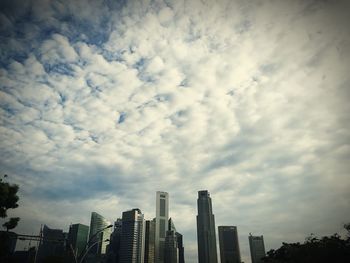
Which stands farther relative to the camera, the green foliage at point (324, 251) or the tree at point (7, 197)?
the green foliage at point (324, 251)

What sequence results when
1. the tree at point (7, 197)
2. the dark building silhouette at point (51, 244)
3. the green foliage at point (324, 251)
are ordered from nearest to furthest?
1. the tree at point (7, 197)
2. the green foliage at point (324, 251)
3. the dark building silhouette at point (51, 244)

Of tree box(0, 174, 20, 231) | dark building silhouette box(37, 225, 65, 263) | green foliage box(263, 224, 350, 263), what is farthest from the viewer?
dark building silhouette box(37, 225, 65, 263)

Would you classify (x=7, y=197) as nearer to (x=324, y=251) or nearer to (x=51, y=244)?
(x=324, y=251)

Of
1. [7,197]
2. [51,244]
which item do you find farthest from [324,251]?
[51,244]

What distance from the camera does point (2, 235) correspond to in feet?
107

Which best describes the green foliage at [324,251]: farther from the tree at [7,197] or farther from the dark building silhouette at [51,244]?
the dark building silhouette at [51,244]

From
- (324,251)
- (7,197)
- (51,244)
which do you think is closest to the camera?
(7,197)

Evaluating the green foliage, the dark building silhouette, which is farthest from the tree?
the dark building silhouette

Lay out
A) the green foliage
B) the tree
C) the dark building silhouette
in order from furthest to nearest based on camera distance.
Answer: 1. the dark building silhouette
2. the green foliage
3. the tree

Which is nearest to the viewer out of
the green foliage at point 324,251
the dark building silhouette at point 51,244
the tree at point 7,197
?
the tree at point 7,197

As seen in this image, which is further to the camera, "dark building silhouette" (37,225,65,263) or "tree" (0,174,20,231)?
"dark building silhouette" (37,225,65,263)

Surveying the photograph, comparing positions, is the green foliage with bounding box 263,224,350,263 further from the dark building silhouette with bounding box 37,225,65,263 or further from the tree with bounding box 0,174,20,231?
the dark building silhouette with bounding box 37,225,65,263

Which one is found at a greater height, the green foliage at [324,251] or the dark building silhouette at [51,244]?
the dark building silhouette at [51,244]

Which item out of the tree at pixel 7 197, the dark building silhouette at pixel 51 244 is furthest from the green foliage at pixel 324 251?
the dark building silhouette at pixel 51 244
